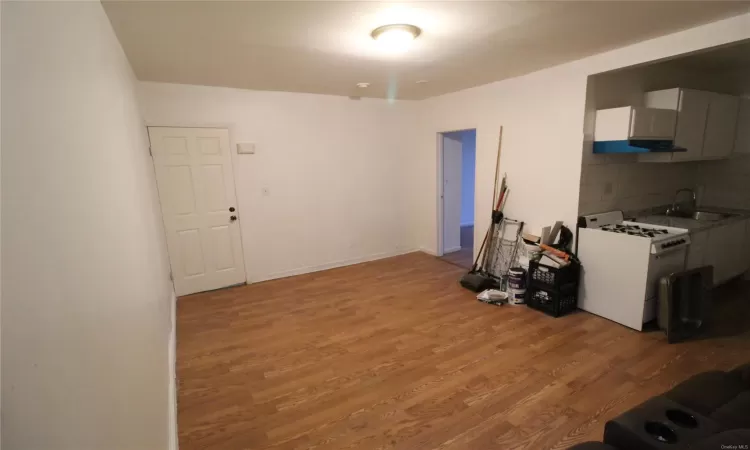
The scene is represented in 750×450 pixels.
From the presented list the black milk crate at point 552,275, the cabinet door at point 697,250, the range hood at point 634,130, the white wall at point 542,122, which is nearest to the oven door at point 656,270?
the cabinet door at point 697,250

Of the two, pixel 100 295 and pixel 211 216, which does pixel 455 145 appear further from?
pixel 100 295

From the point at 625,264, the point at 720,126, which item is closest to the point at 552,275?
the point at 625,264

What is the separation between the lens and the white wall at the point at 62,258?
1.71 ft

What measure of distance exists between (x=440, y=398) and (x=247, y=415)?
4.16 ft

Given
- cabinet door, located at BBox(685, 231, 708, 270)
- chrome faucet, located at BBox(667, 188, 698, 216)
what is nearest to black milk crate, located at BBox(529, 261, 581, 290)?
cabinet door, located at BBox(685, 231, 708, 270)

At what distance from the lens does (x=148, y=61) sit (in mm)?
2961

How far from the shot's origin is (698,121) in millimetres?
3438

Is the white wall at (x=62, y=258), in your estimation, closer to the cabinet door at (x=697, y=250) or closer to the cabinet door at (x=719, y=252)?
the cabinet door at (x=697, y=250)

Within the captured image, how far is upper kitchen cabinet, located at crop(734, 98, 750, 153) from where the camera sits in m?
3.87

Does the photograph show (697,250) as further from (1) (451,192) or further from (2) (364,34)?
(2) (364,34)

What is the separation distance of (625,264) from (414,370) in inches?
84.9

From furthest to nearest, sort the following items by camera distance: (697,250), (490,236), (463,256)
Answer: (463,256)
(490,236)
(697,250)

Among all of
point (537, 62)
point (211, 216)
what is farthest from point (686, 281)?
point (211, 216)

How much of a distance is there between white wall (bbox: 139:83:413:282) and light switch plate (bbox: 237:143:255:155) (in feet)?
0.20
